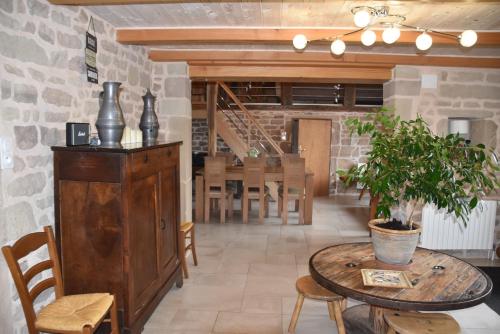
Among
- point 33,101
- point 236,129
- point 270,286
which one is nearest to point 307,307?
point 270,286

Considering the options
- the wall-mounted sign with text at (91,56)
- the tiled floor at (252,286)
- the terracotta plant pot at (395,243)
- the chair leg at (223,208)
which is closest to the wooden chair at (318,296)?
the tiled floor at (252,286)

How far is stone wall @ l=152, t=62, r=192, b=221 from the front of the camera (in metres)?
4.80

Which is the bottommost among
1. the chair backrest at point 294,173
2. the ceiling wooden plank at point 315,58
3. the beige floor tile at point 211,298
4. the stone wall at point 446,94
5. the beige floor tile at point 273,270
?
the beige floor tile at point 211,298

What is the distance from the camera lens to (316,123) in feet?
29.7

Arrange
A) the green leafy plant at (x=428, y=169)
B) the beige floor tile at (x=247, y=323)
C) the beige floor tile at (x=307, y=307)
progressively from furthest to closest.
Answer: the beige floor tile at (x=307, y=307), the beige floor tile at (x=247, y=323), the green leafy plant at (x=428, y=169)

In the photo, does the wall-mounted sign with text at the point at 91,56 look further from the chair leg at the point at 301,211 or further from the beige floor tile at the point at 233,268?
the chair leg at the point at 301,211

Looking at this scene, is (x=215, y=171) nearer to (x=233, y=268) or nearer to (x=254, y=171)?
(x=254, y=171)

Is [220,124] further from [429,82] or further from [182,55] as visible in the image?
[429,82]

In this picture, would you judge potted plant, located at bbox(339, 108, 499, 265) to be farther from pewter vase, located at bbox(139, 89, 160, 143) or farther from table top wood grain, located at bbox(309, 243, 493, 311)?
pewter vase, located at bbox(139, 89, 160, 143)

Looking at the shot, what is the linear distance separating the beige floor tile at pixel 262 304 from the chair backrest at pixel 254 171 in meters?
2.87

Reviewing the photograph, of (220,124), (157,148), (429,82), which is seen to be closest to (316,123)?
(220,124)

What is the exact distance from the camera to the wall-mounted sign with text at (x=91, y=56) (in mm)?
3121

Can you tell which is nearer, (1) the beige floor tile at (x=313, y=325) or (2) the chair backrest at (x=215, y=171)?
(1) the beige floor tile at (x=313, y=325)

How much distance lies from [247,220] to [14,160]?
4.46m
